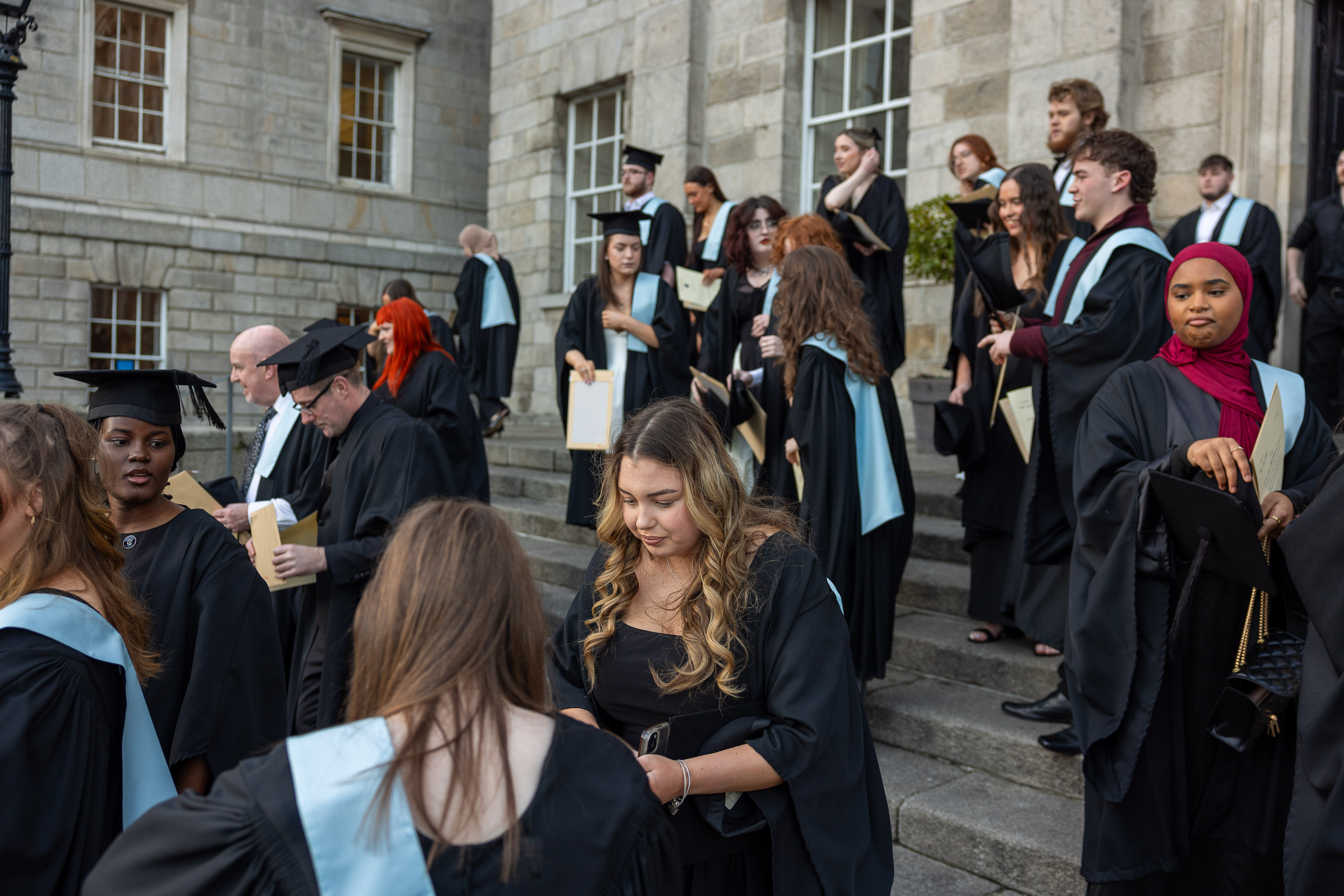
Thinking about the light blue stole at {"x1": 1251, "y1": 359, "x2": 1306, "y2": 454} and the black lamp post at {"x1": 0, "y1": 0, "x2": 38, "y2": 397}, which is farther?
the black lamp post at {"x1": 0, "y1": 0, "x2": 38, "y2": 397}

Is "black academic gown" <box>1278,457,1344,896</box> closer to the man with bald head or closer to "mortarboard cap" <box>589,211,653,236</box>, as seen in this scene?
the man with bald head

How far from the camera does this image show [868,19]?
32.1 feet

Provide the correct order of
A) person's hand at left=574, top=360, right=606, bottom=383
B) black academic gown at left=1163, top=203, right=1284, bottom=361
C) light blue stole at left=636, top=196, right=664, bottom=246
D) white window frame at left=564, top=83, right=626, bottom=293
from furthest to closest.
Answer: white window frame at left=564, top=83, right=626, bottom=293, light blue stole at left=636, top=196, right=664, bottom=246, black academic gown at left=1163, top=203, right=1284, bottom=361, person's hand at left=574, top=360, right=606, bottom=383

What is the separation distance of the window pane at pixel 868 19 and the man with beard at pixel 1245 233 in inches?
153

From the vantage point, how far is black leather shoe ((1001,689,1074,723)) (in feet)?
13.4

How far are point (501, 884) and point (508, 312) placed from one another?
9.67m

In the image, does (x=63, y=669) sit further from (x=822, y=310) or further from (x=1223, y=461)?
(x=822, y=310)

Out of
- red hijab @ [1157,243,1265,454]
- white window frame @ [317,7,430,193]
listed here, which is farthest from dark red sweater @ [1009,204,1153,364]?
white window frame @ [317,7,430,193]

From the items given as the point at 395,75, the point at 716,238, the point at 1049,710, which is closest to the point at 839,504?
the point at 1049,710

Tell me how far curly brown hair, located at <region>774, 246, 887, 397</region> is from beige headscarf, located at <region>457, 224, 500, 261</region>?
6.56 m

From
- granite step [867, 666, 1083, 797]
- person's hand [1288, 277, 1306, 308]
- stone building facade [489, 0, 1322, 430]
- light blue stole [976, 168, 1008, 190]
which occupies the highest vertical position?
stone building facade [489, 0, 1322, 430]

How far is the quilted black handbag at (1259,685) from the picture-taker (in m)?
2.57

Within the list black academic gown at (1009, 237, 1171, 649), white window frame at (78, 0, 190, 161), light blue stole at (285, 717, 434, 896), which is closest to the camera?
light blue stole at (285, 717, 434, 896)

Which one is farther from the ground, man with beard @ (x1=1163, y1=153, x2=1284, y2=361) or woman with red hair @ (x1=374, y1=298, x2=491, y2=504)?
man with beard @ (x1=1163, y1=153, x2=1284, y2=361)
